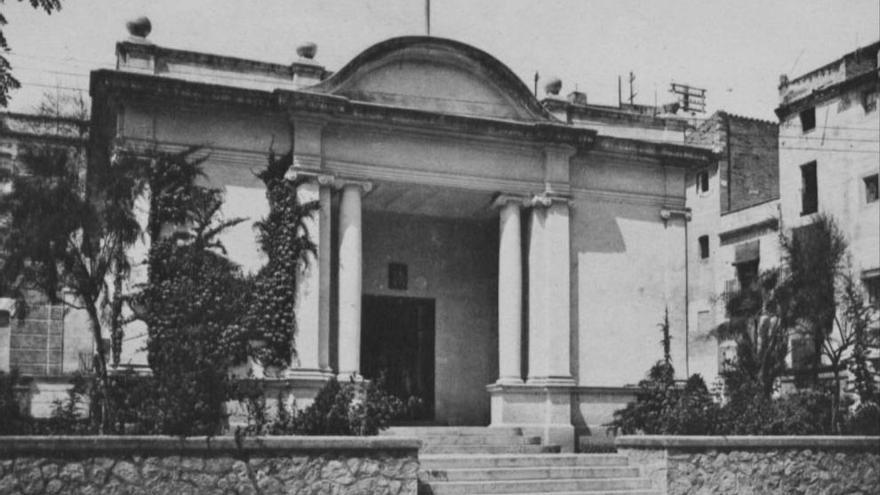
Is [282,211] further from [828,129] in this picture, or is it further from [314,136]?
[828,129]

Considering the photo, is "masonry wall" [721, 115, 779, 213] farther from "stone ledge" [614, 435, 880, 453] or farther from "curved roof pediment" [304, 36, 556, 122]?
"stone ledge" [614, 435, 880, 453]

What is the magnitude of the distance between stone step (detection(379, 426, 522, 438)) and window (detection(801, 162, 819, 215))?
19756 mm

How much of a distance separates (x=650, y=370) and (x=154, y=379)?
12.0m

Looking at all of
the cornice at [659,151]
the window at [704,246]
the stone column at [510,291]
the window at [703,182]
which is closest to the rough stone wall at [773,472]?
the stone column at [510,291]

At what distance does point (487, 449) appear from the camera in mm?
18625

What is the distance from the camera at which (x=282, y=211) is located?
63.8 ft

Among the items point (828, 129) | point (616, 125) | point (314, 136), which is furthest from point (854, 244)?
point (314, 136)

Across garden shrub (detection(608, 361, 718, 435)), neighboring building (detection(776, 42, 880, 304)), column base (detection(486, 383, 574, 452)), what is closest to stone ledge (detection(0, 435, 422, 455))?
garden shrub (detection(608, 361, 718, 435))

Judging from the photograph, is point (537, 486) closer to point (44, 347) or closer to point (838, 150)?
point (44, 347)

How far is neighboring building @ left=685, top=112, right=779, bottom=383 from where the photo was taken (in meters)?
42.0

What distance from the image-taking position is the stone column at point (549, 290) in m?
21.2

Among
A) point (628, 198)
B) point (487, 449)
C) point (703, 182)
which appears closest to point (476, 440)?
point (487, 449)

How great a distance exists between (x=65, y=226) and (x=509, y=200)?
1008 cm

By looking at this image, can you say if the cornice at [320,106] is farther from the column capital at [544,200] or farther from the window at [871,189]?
the window at [871,189]
